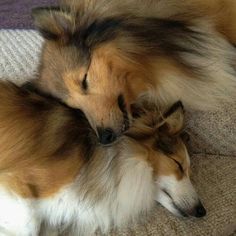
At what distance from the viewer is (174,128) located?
126cm

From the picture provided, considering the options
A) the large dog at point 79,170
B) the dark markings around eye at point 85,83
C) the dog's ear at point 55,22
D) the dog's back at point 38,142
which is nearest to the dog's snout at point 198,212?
the large dog at point 79,170

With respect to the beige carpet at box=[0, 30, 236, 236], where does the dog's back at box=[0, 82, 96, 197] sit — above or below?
above

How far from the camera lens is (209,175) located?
1.30 m

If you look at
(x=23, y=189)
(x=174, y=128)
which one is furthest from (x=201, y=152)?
(x=23, y=189)

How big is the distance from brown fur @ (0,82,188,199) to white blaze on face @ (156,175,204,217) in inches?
1.1

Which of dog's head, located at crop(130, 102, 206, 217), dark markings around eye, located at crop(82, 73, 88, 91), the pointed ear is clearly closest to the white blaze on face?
dog's head, located at crop(130, 102, 206, 217)

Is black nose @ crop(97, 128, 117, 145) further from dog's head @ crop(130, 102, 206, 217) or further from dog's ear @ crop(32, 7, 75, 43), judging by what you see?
dog's ear @ crop(32, 7, 75, 43)

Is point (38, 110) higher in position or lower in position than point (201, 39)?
lower

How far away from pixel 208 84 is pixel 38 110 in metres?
0.60

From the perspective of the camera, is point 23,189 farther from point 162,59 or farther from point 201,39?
point 201,39

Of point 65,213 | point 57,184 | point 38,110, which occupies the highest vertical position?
point 38,110

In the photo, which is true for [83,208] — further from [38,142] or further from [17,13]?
[17,13]

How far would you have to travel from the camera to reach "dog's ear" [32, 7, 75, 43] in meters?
1.34

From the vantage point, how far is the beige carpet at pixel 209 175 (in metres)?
1.18
